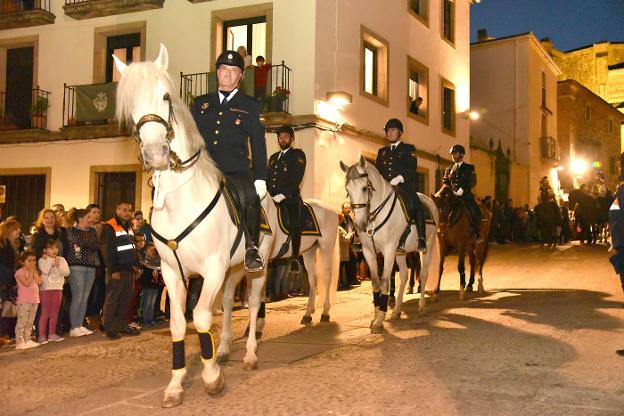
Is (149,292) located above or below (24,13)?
below

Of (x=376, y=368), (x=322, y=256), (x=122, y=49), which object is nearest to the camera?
(x=376, y=368)

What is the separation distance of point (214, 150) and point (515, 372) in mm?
3571

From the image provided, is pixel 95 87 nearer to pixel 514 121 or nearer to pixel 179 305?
pixel 179 305

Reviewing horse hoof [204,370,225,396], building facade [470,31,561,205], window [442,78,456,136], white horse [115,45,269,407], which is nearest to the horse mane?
white horse [115,45,269,407]

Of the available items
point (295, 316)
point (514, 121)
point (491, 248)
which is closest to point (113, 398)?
point (295, 316)

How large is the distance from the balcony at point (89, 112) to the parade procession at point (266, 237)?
7 cm

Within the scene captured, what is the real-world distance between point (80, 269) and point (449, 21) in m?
21.4

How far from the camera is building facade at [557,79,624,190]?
4447 cm

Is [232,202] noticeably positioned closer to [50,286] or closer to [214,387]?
[214,387]

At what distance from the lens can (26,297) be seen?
831cm

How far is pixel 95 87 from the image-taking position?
1881cm

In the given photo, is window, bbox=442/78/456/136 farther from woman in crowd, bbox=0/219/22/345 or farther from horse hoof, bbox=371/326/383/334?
woman in crowd, bbox=0/219/22/345

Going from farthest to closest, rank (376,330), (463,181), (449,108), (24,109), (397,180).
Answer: (449,108), (24,109), (463,181), (397,180), (376,330)

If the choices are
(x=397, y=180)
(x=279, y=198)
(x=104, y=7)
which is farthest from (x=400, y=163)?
(x=104, y=7)
